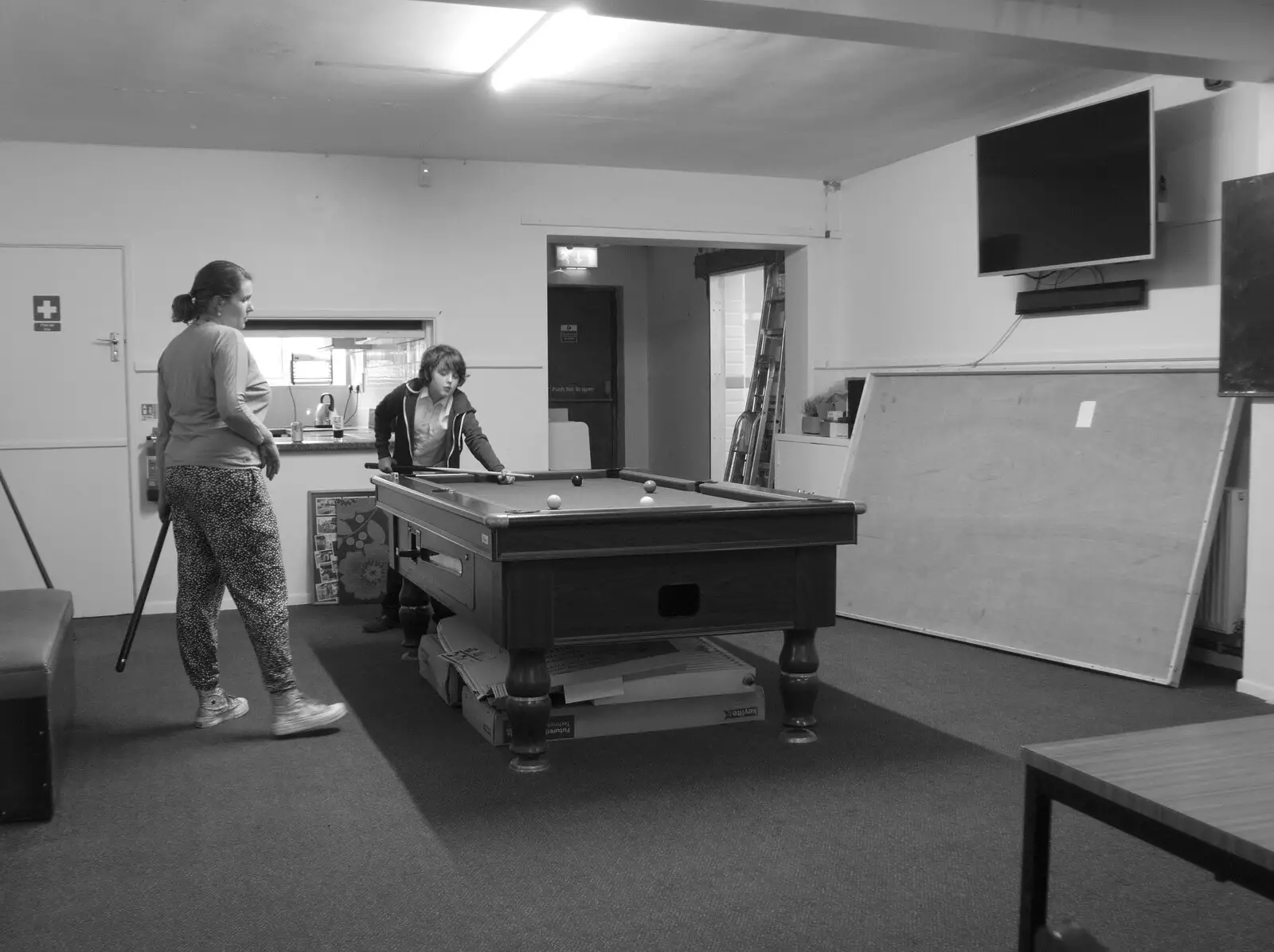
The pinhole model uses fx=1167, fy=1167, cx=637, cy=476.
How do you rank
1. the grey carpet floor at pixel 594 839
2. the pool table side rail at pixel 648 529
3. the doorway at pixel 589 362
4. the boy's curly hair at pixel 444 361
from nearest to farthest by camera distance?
the grey carpet floor at pixel 594 839 < the pool table side rail at pixel 648 529 < the boy's curly hair at pixel 444 361 < the doorway at pixel 589 362

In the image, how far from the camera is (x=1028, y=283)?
19.0 ft

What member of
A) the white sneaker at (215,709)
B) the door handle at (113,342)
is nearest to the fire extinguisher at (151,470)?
the door handle at (113,342)

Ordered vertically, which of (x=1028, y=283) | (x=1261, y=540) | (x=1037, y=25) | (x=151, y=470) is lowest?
(x=1261, y=540)

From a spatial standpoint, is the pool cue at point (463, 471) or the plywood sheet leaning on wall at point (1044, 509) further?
the pool cue at point (463, 471)

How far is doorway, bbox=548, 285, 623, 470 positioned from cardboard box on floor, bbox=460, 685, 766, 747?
21.0 ft

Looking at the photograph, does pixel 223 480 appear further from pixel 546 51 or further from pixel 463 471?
pixel 546 51

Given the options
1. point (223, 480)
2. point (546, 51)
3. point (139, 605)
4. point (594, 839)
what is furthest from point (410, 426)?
point (594, 839)

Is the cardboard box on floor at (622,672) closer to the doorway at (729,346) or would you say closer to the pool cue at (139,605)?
the pool cue at (139,605)

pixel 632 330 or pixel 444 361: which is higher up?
pixel 632 330

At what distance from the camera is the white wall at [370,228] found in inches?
239

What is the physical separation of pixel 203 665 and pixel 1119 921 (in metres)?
2.95

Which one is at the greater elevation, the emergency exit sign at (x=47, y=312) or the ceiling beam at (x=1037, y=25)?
the ceiling beam at (x=1037, y=25)

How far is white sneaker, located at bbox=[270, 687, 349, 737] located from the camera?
12.7 ft

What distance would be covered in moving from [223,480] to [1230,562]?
3841 mm
